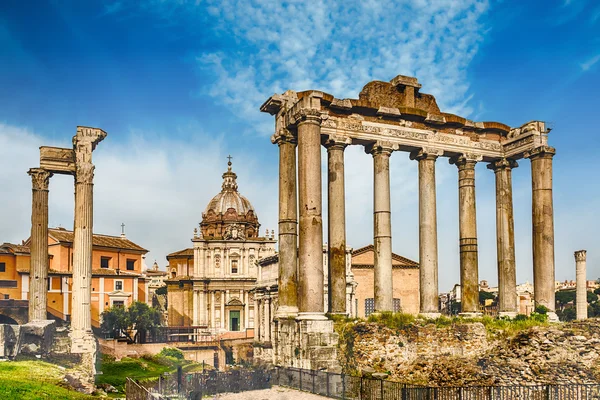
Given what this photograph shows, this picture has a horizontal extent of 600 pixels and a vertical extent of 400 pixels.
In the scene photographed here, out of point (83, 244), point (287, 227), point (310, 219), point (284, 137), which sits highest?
point (284, 137)

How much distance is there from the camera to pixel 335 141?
2355 centimetres

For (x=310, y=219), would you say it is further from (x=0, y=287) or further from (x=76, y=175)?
(x=0, y=287)

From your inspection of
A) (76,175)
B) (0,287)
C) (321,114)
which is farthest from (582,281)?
(0,287)

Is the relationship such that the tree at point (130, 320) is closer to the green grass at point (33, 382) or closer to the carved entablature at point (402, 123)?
the green grass at point (33, 382)

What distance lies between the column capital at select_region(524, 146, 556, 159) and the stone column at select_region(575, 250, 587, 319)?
19.6 m

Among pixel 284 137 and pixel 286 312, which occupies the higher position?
pixel 284 137

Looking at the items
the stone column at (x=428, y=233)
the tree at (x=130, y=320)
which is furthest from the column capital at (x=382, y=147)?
the tree at (x=130, y=320)

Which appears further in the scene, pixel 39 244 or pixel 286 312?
pixel 39 244

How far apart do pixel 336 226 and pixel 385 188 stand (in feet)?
8.84

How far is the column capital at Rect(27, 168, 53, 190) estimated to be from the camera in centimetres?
3027

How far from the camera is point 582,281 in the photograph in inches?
1703

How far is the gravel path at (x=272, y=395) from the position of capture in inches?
727

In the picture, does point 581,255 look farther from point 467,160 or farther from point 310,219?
point 310,219

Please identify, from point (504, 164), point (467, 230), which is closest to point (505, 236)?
point (467, 230)
